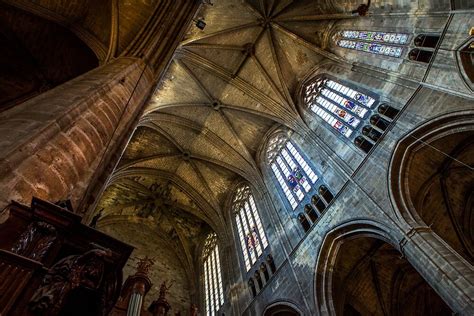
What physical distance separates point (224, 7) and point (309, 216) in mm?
9381

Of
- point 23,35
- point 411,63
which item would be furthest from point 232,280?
point 23,35

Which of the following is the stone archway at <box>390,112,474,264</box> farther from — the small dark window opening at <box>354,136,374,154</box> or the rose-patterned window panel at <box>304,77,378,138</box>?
the rose-patterned window panel at <box>304,77,378,138</box>

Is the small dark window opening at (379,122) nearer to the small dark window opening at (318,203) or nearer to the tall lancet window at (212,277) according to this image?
the small dark window opening at (318,203)

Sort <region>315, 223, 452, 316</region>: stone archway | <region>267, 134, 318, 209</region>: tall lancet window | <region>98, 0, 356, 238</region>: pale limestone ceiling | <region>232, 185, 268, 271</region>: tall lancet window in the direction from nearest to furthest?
1. <region>315, 223, 452, 316</region>: stone archway
2. <region>267, 134, 318, 209</region>: tall lancet window
3. <region>232, 185, 268, 271</region>: tall lancet window
4. <region>98, 0, 356, 238</region>: pale limestone ceiling

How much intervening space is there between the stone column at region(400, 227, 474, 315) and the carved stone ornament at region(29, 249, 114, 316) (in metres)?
5.27

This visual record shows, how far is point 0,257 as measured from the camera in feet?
6.23

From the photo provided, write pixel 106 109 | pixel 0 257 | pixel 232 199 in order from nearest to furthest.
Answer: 1. pixel 0 257
2. pixel 106 109
3. pixel 232 199

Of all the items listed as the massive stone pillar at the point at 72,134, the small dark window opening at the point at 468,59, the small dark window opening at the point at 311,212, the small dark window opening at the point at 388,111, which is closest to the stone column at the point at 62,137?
the massive stone pillar at the point at 72,134

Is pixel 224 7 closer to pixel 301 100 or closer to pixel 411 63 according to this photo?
pixel 301 100

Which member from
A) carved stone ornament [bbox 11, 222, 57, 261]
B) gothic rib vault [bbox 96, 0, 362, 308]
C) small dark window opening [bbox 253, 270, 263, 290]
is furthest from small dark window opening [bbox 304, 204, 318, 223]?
carved stone ornament [bbox 11, 222, 57, 261]

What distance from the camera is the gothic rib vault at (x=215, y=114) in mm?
13836

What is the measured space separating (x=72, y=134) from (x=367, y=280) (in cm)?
962

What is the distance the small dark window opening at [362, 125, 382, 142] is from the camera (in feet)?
28.2

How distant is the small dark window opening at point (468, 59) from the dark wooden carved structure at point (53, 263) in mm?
7585
